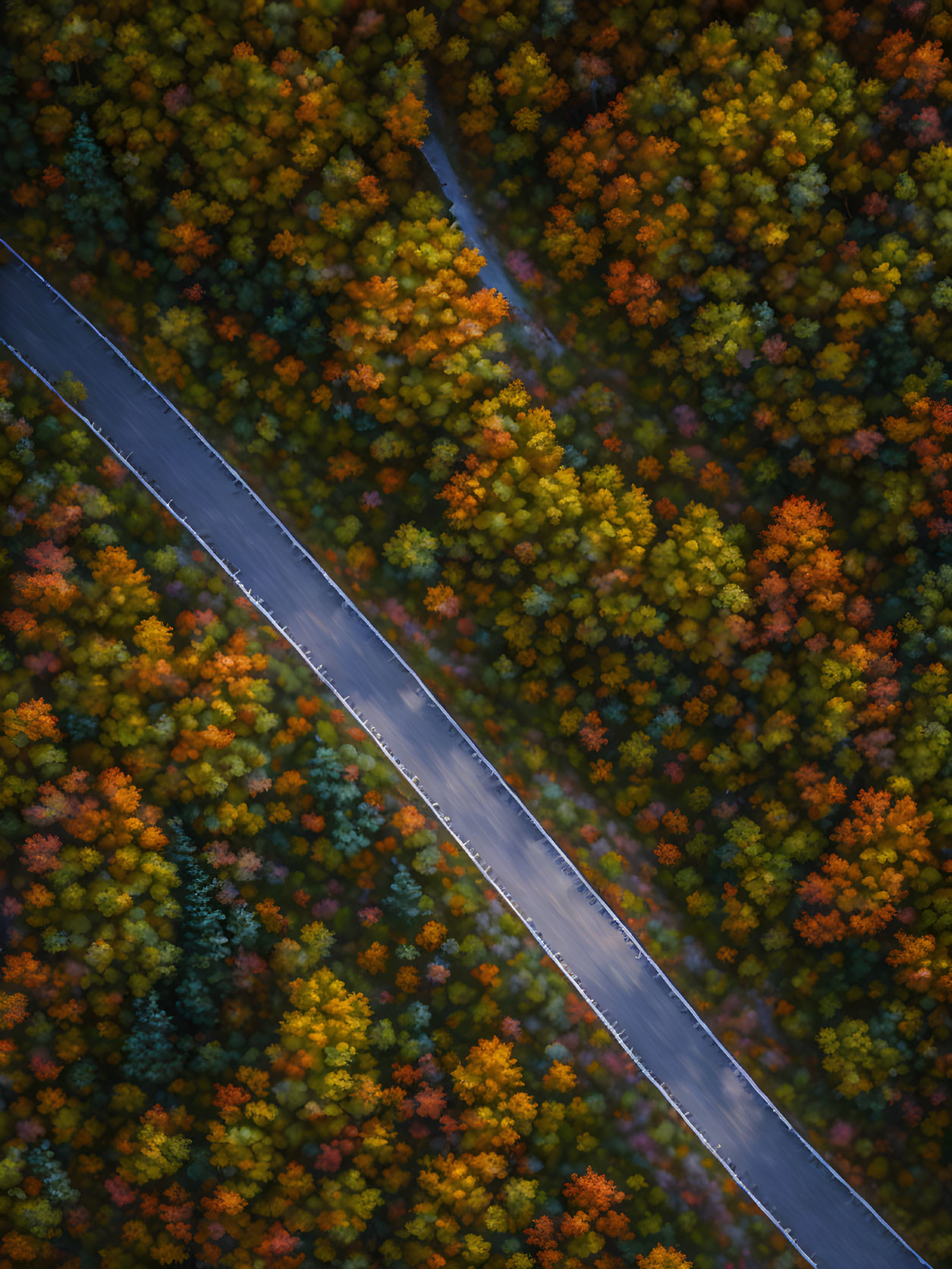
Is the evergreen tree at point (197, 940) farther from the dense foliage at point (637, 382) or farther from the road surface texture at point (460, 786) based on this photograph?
the dense foliage at point (637, 382)

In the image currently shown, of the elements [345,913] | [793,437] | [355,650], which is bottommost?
[345,913]

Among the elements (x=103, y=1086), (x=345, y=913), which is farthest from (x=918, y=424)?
(x=103, y=1086)

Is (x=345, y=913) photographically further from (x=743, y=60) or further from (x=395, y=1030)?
(x=743, y=60)

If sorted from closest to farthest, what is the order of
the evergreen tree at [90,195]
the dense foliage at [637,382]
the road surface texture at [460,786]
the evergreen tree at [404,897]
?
the evergreen tree at [90,195] → the evergreen tree at [404,897] → the dense foliage at [637,382] → the road surface texture at [460,786]

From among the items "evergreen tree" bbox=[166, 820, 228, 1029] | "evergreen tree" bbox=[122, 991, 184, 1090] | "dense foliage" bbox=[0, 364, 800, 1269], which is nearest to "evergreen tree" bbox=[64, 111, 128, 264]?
"dense foliage" bbox=[0, 364, 800, 1269]

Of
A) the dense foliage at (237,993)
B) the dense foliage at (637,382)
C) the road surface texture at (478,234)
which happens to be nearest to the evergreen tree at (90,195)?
the dense foliage at (637,382)

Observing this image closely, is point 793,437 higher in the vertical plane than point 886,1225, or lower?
higher

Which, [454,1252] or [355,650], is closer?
[454,1252]
